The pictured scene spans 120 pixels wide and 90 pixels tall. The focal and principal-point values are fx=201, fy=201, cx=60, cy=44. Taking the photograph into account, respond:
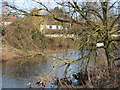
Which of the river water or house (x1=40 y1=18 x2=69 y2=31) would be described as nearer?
house (x1=40 y1=18 x2=69 y2=31)

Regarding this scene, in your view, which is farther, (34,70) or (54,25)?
(34,70)

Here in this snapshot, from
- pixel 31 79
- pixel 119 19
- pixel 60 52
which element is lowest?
pixel 31 79

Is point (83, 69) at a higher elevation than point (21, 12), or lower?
lower

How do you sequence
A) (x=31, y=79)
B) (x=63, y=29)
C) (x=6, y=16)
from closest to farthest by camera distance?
(x=6, y=16) → (x=63, y=29) → (x=31, y=79)

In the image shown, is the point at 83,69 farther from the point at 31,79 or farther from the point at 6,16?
the point at 6,16

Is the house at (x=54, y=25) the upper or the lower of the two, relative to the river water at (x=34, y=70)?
upper

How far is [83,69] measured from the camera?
23.7ft

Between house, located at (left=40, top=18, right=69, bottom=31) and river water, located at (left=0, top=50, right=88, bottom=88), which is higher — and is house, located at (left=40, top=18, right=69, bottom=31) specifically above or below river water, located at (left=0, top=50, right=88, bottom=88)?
above

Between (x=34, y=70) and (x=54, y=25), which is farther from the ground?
(x=54, y=25)

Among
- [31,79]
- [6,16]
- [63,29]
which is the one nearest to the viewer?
[6,16]

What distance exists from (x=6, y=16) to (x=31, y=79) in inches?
115

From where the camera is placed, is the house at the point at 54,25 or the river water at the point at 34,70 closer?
the house at the point at 54,25

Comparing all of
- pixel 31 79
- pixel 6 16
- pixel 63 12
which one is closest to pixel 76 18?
pixel 63 12

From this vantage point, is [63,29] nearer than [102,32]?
No
